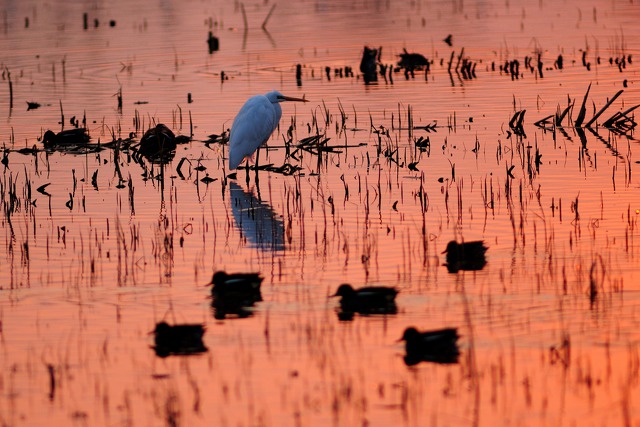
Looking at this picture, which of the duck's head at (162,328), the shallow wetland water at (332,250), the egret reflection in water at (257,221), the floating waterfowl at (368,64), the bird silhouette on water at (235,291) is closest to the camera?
the shallow wetland water at (332,250)

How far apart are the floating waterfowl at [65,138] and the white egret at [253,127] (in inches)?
115

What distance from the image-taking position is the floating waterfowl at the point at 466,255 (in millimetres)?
10264

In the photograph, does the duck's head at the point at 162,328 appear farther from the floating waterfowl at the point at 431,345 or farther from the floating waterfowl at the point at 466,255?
the floating waterfowl at the point at 466,255

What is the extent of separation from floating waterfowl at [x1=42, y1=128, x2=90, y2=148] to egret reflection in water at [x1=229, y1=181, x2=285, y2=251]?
4088 millimetres

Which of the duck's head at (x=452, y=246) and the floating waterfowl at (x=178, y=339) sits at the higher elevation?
the duck's head at (x=452, y=246)

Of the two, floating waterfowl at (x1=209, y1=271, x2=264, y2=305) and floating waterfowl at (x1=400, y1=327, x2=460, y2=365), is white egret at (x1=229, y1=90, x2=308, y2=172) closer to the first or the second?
floating waterfowl at (x1=209, y1=271, x2=264, y2=305)

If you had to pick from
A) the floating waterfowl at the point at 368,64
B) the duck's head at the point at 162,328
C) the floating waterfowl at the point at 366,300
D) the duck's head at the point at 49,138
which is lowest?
the duck's head at the point at 162,328

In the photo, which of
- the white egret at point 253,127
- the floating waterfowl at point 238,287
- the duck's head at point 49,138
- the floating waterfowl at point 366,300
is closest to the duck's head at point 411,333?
the floating waterfowl at point 366,300

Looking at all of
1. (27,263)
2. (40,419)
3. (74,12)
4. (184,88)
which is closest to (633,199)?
(27,263)

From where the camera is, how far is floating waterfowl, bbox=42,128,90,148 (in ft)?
59.9

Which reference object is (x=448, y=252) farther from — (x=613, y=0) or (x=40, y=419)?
(x=613, y=0)

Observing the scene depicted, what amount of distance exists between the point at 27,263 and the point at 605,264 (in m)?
5.06

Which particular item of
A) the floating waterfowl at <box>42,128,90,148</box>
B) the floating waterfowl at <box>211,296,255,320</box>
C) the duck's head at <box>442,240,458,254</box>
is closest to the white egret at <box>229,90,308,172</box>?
the floating waterfowl at <box>42,128,90,148</box>

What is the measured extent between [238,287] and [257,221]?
337cm
